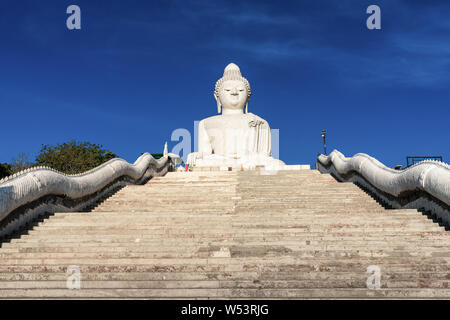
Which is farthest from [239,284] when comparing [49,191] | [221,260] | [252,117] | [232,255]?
[252,117]

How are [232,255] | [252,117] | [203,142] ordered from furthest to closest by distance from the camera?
[252,117]
[203,142]
[232,255]

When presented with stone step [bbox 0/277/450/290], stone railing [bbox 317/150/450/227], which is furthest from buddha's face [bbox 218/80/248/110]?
stone step [bbox 0/277/450/290]

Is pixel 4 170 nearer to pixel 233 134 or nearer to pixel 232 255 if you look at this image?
pixel 233 134

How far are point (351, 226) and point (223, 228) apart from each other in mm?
1594

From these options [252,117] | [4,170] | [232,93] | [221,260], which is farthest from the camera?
[232,93]

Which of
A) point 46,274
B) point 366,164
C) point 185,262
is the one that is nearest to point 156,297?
point 185,262

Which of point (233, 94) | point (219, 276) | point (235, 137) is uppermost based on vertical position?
point (233, 94)

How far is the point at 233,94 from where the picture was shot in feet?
66.5

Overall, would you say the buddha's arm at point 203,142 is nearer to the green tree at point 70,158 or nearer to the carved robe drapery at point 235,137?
the carved robe drapery at point 235,137

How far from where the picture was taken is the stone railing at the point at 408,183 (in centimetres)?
607

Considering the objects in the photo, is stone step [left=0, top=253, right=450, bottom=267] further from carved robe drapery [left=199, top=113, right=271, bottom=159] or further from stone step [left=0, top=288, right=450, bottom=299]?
carved robe drapery [left=199, top=113, right=271, bottom=159]

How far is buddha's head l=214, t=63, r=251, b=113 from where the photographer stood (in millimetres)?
20281

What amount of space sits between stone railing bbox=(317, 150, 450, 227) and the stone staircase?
15.0 inches

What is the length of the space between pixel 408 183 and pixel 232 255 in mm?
3516
